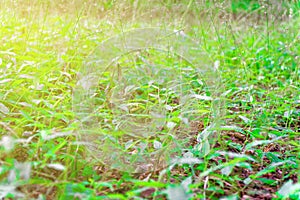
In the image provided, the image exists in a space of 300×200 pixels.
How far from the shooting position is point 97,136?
138 cm

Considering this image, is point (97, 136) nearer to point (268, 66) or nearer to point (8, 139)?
point (8, 139)

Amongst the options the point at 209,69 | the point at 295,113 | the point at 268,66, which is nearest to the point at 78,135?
the point at 209,69

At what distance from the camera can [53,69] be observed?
1.84 m

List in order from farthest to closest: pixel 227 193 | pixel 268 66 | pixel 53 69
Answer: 1. pixel 268 66
2. pixel 53 69
3. pixel 227 193

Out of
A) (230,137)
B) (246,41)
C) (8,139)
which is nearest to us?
(8,139)

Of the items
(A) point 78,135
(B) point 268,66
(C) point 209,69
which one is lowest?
(B) point 268,66

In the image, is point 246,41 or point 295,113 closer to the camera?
point 295,113

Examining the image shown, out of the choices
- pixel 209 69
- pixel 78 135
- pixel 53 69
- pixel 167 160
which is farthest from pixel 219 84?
pixel 53 69

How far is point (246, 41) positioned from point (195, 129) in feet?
6.20

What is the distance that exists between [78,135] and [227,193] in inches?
17.8

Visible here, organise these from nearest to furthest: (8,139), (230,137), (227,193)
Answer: (8,139) < (227,193) < (230,137)

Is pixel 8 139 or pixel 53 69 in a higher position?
pixel 8 139

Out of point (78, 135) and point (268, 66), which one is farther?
point (268, 66)

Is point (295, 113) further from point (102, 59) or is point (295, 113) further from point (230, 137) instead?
point (102, 59)
